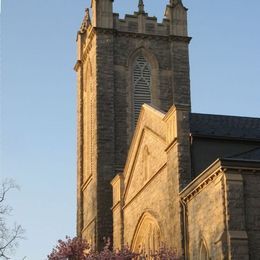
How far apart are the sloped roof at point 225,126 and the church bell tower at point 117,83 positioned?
37.0 ft

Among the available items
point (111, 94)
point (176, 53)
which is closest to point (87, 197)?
point (111, 94)

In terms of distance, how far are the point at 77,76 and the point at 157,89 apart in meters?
7.39

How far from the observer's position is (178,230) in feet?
91.8

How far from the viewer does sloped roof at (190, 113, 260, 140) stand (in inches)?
1173

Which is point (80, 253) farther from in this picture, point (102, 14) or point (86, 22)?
point (86, 22)

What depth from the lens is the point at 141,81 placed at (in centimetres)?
Answer: 4634

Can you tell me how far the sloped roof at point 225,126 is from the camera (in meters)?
29.8

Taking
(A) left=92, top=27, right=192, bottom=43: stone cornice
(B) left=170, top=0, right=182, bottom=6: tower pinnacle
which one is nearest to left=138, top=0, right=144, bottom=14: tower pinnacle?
(A) left=92, top=27, right=192, bottom=43: stone cornice

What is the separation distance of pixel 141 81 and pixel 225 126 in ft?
51.0

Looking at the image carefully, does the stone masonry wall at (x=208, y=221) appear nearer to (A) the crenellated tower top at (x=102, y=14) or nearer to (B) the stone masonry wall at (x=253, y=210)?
(B) the stone masonry wall at (x=253, y=210)

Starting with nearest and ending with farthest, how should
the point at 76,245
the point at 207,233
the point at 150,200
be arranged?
the point at 207,233
the point at 76,245
the point at 150,200

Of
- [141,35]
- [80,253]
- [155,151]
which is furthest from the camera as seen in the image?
[141,35]

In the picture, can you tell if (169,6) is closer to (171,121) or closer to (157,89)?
(157,89)

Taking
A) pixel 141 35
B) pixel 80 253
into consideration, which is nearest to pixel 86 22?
pixel 141 35
